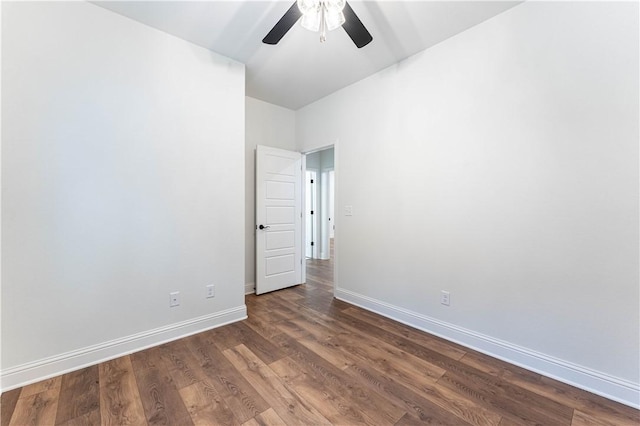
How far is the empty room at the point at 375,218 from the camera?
156 centimetres

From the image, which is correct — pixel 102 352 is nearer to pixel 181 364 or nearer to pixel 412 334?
pixel 181 364

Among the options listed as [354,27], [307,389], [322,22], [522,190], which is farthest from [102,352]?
[522,190]

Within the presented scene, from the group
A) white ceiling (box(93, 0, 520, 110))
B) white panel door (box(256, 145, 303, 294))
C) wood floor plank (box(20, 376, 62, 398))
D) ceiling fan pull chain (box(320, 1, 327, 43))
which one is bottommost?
wood floor plank (box(20, 376, 62, 398))

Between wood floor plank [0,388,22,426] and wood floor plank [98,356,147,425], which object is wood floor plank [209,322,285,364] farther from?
wood floor plank [0,388,22,426]

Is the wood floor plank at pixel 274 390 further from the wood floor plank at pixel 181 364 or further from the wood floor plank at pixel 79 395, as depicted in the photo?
the wood floor plank at pixel 79 395

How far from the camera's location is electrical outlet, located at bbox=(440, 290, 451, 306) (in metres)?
2.31

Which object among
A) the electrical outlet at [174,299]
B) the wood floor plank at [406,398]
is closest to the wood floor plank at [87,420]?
the electrical outlet at [174,299]

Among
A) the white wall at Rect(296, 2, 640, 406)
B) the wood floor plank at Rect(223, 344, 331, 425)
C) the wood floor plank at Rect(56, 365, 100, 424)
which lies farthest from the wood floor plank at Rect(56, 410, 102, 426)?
the white wall at Rect(296, 2, 640, 406)

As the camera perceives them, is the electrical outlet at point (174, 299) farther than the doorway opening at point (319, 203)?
No

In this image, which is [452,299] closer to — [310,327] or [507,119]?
[310,327]

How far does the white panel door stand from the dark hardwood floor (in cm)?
129

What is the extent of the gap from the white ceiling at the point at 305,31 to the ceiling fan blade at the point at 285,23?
18.4 inches

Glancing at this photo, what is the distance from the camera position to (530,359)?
6.13 feet

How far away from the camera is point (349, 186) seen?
320 centimetres
